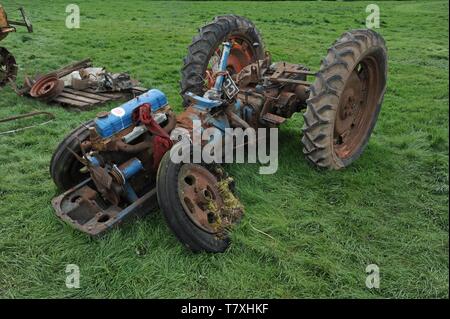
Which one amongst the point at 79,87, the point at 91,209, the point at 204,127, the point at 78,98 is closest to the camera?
the point at 91,209

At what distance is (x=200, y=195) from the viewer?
3.47 meters

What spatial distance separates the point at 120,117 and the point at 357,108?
271 cm

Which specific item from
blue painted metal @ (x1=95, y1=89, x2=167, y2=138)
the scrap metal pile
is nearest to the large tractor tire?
blue painted metal @ (x1=95, y1=89, x2=167, y2=138)

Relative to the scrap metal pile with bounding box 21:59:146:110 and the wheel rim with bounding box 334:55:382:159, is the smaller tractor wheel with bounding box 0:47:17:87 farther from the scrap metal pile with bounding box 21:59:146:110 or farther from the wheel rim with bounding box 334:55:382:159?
the wheel rim with bounding box 334:55:382:159

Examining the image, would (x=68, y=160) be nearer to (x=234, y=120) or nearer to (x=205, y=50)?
(x=234, y=120)

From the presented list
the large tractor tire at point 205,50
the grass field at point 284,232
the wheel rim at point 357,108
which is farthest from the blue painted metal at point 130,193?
the wheel rim at point 357,108

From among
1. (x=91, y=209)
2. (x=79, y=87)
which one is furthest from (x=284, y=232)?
(x=79, y=87)

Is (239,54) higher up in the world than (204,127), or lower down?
higher up

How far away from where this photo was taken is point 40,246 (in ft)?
11.4

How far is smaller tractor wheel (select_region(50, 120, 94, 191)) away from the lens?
3.76 meters

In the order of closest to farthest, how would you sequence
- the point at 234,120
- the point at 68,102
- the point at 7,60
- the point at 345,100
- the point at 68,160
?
the point at 68,160
the point at 234,120
the point at 345,100
the point at 68,102
the point at 7,60

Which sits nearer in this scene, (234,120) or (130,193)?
(130,193)

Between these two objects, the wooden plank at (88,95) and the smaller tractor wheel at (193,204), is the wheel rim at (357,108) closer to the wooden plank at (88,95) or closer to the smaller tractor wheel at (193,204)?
the smaller tractor wheel at (193,204)
